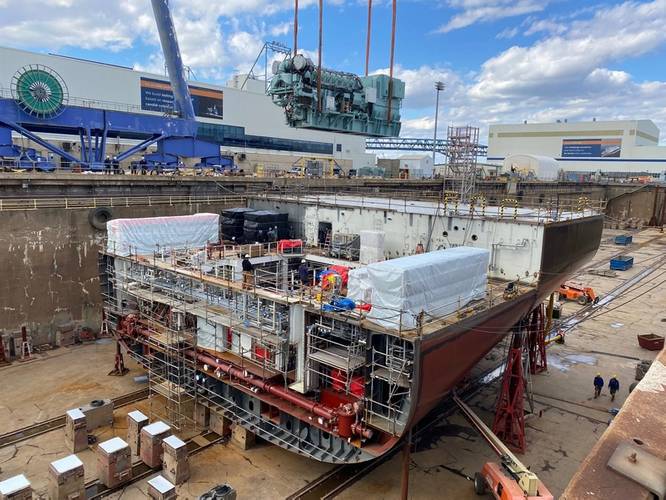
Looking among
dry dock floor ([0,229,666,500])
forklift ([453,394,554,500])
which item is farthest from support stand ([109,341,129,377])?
forklift ([453,394,554,500])

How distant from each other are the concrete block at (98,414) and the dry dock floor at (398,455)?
0.82ft

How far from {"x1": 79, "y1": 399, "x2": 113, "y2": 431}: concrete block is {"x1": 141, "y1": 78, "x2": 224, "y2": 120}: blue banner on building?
39122 mm

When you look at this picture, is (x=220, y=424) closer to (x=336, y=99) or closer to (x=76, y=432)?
(x=76, y=432)

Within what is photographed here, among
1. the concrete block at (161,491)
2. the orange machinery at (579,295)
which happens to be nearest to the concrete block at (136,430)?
the concrete block at (161,491)

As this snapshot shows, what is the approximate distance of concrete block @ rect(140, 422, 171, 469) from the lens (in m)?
13.0

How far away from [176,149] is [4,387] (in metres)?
23.0

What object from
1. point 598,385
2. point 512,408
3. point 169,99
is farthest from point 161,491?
point 169,99

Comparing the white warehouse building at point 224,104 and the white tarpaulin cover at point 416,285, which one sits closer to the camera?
the white tarpaulin cover at point 416,285

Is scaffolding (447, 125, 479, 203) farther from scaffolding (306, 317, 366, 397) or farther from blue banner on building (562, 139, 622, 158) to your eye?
blue banner on building (562, 139, 622, 158)

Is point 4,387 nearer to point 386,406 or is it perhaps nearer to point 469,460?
point 386,406

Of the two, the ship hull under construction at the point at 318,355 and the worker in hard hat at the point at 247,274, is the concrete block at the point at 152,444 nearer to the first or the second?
the ship hull under construction at the point at 318,355

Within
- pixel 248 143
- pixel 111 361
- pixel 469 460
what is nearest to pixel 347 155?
pixel 248 143

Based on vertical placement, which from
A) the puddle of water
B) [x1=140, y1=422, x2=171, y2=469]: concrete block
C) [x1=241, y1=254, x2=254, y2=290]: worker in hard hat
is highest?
[x1=241, y1=254, x2=254, y2=290]: worker in hard hat

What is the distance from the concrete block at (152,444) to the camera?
1298 cm
